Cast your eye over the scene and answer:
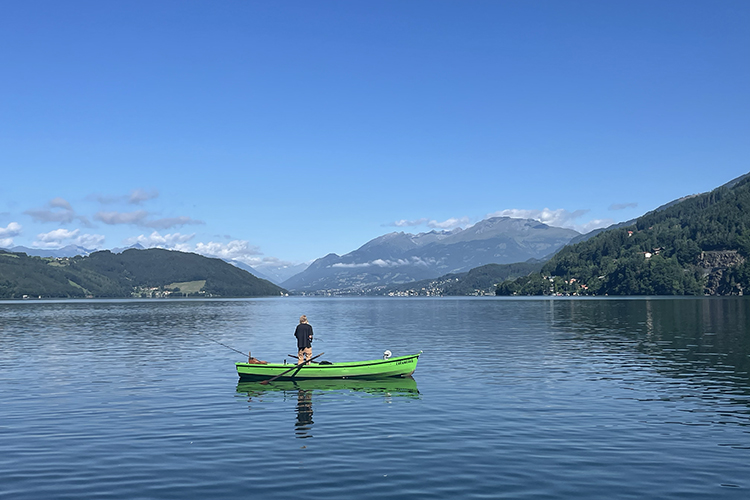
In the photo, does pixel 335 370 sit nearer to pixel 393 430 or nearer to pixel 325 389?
pixel 325 389

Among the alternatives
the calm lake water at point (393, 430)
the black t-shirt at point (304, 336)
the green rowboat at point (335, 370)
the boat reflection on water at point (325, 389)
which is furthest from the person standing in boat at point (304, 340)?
the calm lake water at point (393, 430)

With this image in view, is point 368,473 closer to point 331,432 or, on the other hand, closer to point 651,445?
point 331,432

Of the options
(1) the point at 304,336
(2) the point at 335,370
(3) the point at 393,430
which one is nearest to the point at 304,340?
(1) the point at 304,336

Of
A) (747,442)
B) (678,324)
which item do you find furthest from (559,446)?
(678,324)

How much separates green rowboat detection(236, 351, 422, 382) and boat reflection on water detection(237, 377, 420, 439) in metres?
0.40

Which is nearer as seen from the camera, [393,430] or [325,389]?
[393,430]

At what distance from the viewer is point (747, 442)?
2397 cm

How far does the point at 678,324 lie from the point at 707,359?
48568 millimetres

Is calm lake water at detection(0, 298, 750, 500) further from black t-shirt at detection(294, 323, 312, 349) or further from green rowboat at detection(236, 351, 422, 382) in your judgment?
black t-shirt at detection(294, 323, 312, 349)

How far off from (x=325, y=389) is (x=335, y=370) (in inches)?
104

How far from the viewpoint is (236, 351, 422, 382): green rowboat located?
4138cm

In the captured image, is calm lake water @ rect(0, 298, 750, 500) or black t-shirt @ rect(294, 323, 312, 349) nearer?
calm lake water @ rect(0, 298, 750, 500)

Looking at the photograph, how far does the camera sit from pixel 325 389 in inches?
1554

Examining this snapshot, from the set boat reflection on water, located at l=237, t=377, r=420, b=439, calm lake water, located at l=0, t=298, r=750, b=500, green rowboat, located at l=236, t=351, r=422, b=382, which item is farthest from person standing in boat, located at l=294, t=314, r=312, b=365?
calm lake water, located at l=0, t=298, r=750, b=500
